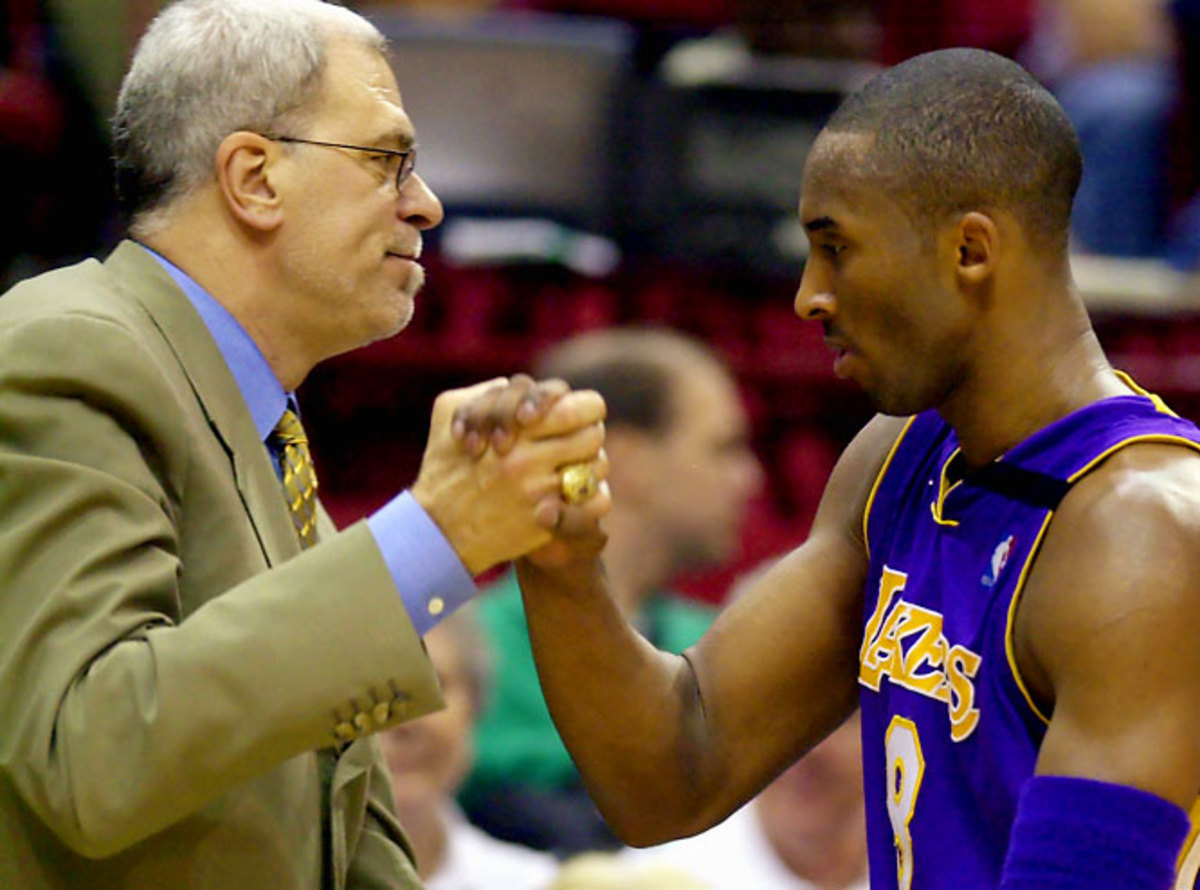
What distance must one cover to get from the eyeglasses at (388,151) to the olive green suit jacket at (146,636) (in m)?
0.35

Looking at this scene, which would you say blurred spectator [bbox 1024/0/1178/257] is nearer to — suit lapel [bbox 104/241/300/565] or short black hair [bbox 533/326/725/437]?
short black hair [bbox 533/326/725/437]

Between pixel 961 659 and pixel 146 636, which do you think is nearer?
pixel 146 636

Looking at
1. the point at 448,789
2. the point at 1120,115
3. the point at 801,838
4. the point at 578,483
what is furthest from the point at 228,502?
the point at 1120,115

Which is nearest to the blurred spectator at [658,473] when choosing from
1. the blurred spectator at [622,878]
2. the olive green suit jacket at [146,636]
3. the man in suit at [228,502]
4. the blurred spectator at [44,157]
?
the blurred spectator at [622,878]

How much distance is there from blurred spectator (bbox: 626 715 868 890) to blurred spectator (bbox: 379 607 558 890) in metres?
0.33

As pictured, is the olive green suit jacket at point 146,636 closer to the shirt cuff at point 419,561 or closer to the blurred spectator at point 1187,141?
the shirt cuff at point 419,561

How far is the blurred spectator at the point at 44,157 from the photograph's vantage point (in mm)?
5242

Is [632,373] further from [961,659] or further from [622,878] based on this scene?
[961,659]

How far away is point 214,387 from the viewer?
2273 mm

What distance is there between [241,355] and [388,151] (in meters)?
0.35

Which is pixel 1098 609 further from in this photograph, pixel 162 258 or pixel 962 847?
pixel 162 258

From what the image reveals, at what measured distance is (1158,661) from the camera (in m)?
1.99

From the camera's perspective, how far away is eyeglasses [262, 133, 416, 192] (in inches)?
96.1

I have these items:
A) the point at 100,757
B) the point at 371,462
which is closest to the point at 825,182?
the point at 100,757
